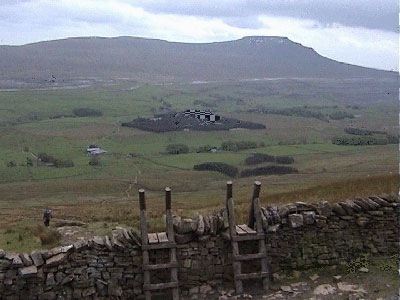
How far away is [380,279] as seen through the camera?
13.4 m

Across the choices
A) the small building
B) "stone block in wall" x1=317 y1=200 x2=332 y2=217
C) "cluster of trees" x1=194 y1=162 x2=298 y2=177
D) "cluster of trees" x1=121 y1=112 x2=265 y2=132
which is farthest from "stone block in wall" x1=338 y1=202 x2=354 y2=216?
"cluster of trees" x1=121 y1=112 x2=265 y2=132

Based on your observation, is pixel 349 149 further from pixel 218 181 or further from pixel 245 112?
pixel 245 112

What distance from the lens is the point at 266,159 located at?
2484 inches

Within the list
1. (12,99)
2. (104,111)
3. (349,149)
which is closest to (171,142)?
(349,149)

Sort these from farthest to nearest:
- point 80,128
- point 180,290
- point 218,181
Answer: point 80,128
point 218,181
point 180,290

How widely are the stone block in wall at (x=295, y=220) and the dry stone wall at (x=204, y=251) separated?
28mm

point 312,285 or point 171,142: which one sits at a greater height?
point 312,285

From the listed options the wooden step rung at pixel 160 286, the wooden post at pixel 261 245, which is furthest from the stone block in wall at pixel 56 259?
the wooden post at pixel 261 245

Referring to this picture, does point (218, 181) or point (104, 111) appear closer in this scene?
point (218, 181)

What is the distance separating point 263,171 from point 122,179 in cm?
1558

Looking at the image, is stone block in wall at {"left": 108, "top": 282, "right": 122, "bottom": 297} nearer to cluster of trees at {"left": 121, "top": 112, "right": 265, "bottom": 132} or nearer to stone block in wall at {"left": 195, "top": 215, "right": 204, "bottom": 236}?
stone block in wall at {"left": 195, "top": 215, "right": 204, "bottom": 236}

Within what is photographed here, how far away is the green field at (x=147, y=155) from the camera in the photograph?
27594mm

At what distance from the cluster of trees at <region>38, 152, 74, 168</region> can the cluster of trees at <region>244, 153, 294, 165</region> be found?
72.3 ft

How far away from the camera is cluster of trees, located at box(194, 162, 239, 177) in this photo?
56406 millimetres
